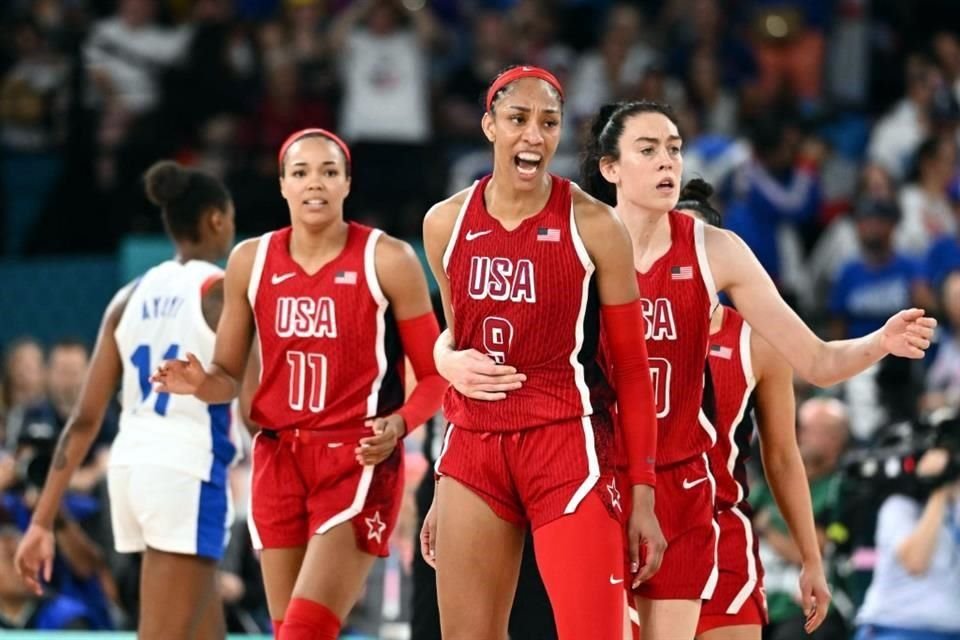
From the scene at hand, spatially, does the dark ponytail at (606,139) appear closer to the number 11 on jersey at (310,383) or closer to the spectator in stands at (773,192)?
the number 11 on jersey at (310,383)

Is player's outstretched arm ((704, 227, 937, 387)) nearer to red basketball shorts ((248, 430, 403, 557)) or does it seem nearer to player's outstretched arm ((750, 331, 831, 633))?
player's outstretched arm ((750, 331, 831, 633))

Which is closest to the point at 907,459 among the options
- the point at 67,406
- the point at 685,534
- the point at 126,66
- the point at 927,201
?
the point at 685,534

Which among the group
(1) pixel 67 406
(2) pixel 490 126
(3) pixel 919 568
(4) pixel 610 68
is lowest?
(3) pixel 919 568

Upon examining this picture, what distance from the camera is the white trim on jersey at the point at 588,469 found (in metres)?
5.00

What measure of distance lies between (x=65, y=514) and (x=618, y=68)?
19.5 feet

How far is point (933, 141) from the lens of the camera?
12516 millimetres

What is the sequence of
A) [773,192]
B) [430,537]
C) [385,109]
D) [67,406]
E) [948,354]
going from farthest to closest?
1. [385,109]
2. [773,192]
3. [948,354]
4. [67,406]
5. [430,537]

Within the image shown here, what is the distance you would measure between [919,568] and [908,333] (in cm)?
366

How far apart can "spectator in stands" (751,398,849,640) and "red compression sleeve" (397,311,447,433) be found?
10.6ft

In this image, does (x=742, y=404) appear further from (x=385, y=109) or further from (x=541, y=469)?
(x=385, y=109)

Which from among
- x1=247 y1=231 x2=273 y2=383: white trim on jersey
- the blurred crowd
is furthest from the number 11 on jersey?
the blurred crowd

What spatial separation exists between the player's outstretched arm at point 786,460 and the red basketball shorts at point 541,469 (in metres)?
0.96

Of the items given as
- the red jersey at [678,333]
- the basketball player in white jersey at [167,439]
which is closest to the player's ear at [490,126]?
the red jersey at [678,333]

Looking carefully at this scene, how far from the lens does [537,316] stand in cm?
507
